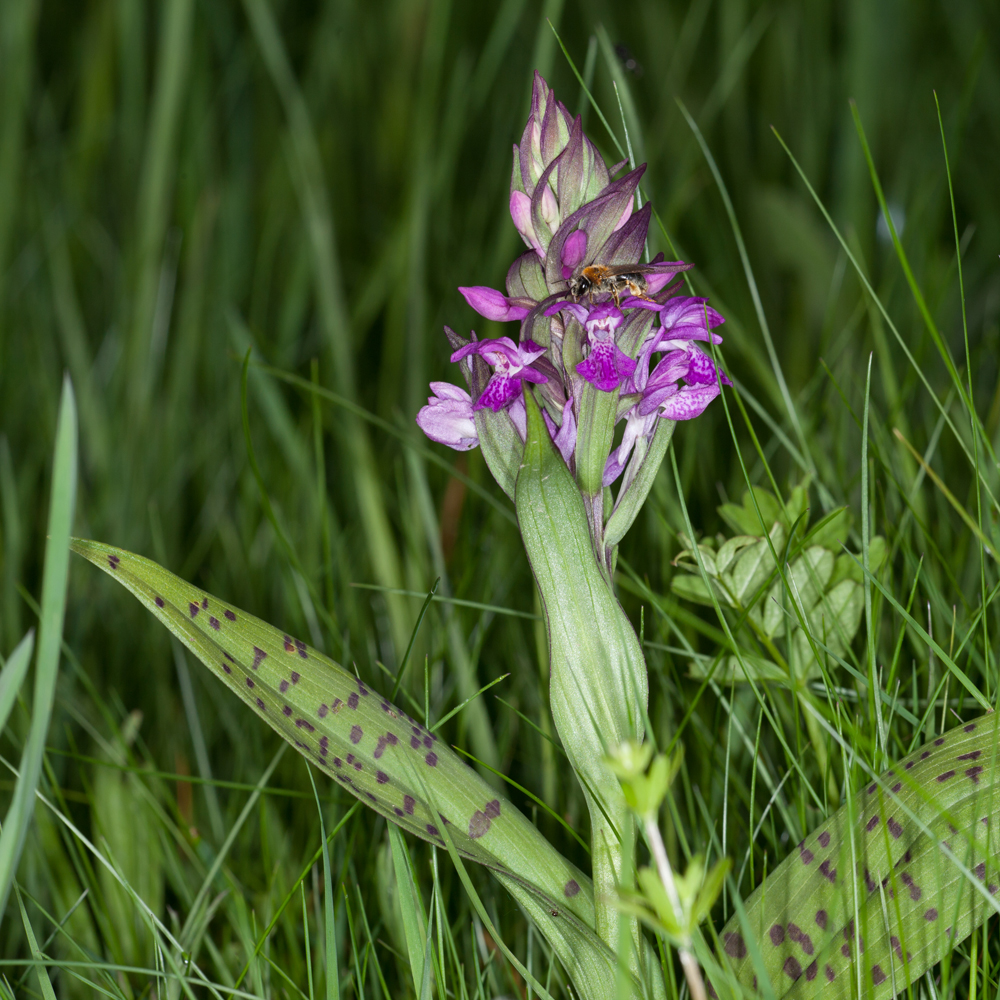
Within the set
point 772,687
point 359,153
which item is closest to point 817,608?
point 772,687

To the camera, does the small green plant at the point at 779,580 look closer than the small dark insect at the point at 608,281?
No

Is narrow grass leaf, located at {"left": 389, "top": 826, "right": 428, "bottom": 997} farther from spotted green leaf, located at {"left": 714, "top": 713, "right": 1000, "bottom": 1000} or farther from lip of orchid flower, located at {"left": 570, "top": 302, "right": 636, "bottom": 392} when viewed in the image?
lip of orchid flower, located at {"left": 570, "top": 302, "right": 636, "bottom": 392}

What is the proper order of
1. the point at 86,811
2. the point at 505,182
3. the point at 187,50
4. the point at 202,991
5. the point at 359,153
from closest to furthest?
the point at 202,991 → the point at 86,811 → the point at 187,50 → the point at 505,182 → the point at 359,153

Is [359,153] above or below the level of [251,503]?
above

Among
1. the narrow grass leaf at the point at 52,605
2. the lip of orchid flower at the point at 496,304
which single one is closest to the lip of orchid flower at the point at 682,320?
the lip of orchid flower at the point at 496,304

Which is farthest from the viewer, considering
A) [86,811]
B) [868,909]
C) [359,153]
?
[359,153]

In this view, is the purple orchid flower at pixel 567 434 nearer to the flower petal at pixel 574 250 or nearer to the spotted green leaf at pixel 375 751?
the flower petal at pixel 574 250

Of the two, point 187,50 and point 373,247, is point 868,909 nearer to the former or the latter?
point 187,50

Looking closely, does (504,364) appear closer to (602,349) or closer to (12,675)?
(602,349)
